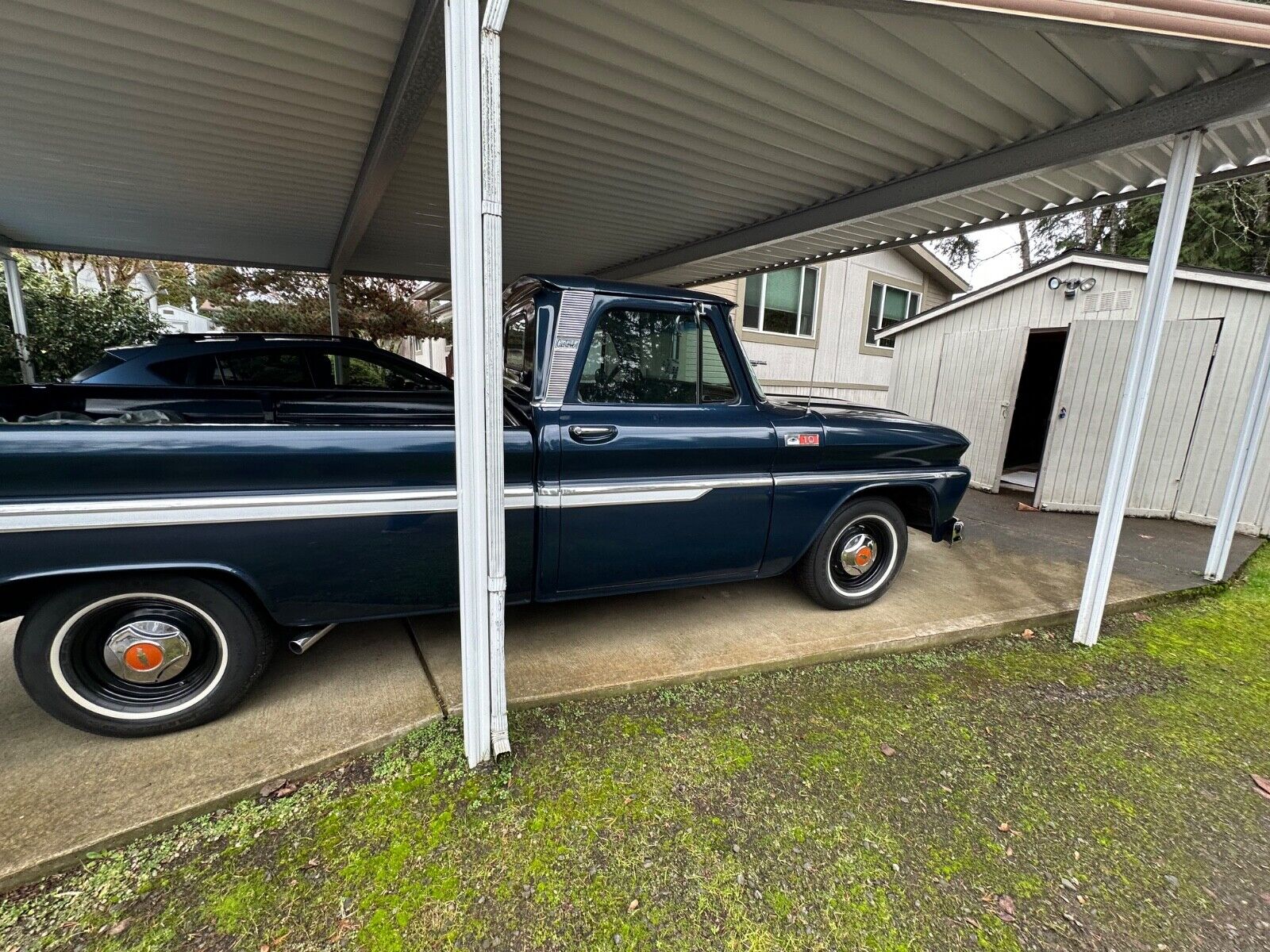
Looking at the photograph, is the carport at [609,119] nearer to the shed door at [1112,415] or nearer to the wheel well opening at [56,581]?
the wheel well opening at [56,581]

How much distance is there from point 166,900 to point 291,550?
1.16 m

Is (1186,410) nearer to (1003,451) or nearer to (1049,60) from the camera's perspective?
(1003,451)

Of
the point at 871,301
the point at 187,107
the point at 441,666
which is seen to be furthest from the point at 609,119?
the point at 871,301

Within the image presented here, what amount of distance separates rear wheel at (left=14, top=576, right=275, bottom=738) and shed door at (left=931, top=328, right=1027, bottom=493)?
771 centimetres

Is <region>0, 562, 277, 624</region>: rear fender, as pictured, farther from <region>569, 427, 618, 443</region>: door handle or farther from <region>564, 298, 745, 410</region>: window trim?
<region>564, 298, 745, 410</region>: window trim

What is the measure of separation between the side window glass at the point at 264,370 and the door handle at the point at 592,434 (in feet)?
12.3

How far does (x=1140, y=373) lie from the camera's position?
10.7 feet

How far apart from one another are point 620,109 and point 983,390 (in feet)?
21.0

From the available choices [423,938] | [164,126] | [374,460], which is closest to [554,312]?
[374,460]

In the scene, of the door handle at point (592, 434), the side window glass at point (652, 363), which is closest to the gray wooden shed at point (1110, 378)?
the side window glass at point (652, 363)

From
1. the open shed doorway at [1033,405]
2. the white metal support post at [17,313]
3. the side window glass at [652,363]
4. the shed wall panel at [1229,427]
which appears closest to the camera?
the side window glass at [652,363]

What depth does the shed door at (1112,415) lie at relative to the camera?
6055mm

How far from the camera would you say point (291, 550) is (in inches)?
88.7

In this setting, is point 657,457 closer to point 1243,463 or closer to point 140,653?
point 140,653
